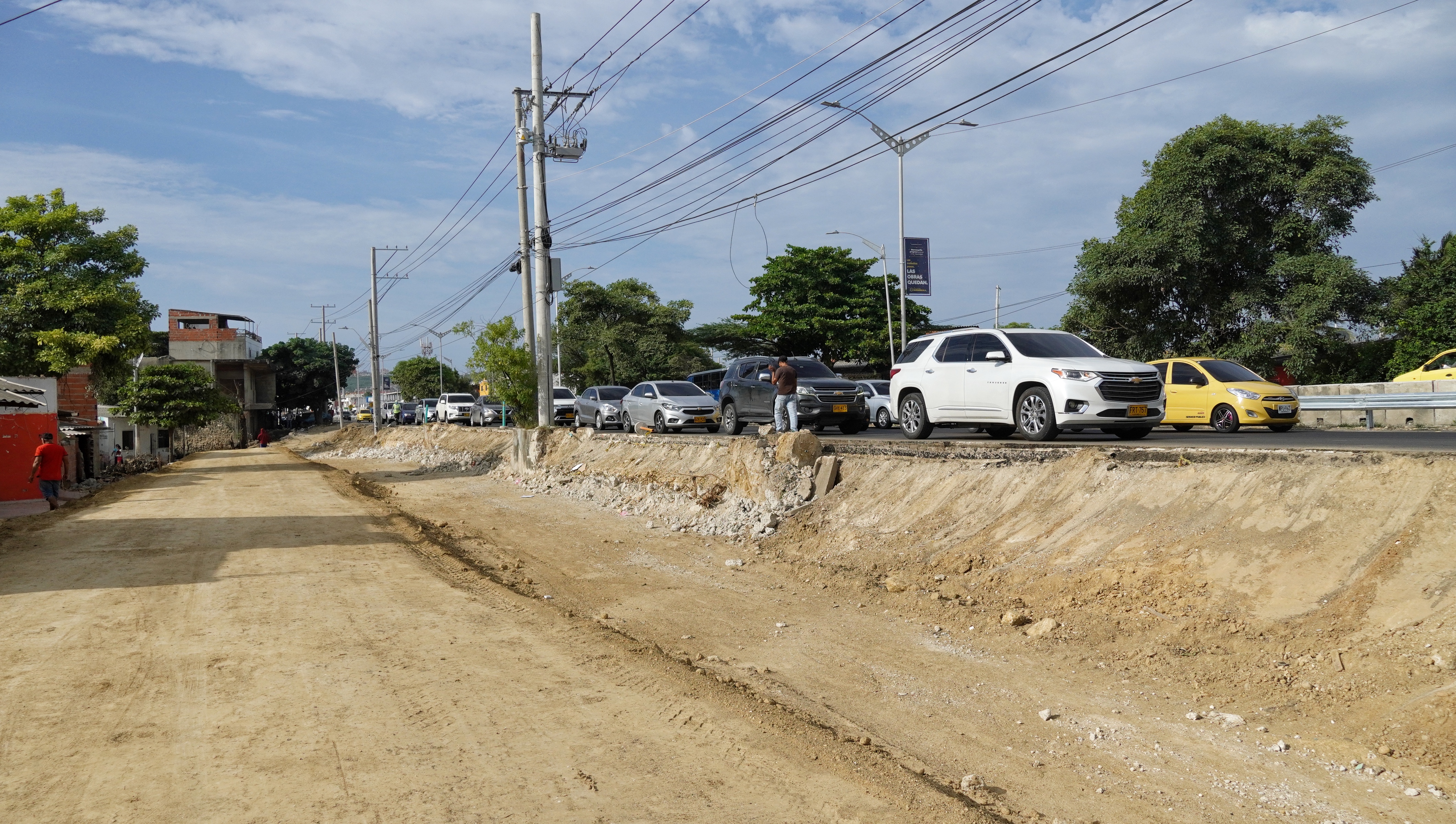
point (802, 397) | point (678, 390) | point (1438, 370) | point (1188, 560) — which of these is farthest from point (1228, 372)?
point (678, 390)

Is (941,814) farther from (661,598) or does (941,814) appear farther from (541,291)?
(541,291)

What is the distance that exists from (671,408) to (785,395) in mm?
9485

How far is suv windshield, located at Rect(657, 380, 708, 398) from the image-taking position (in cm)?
2527

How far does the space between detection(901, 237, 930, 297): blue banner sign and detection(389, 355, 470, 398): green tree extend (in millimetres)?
61055

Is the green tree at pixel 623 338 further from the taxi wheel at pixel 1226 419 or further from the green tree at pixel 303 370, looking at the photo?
the green tree at pixel 303 370

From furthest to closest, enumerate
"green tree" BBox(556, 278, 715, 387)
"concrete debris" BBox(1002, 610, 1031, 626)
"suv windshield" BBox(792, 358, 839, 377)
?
"green tree" BBox(556, 278, 715, 387)
"suv windshield" BBox(792, 358, 839, 377)
"concrete debris" BBox(1002, 610, 1031, 626)

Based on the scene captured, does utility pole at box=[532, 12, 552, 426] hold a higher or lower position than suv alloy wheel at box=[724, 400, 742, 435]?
higher

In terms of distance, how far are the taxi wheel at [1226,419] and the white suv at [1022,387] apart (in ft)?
18.3

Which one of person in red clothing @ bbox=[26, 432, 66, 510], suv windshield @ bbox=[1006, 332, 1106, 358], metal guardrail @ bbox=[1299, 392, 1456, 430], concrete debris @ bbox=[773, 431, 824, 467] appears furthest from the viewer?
person in red clothing @ bbox=[26, 432, 66, 510]

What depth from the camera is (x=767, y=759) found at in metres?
5.25

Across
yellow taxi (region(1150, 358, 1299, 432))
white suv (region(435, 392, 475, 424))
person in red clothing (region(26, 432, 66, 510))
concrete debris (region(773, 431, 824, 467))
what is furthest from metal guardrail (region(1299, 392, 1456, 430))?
white suv (region(435, 392, 475, 424))

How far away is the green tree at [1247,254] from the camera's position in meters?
28.4

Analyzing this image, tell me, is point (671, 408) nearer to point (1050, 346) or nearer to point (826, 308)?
point (1050, 346)

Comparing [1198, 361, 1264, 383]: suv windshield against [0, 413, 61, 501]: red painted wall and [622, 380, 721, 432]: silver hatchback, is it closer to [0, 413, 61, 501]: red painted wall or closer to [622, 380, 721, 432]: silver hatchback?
[622, 380, 721, 432]: silver hatchback
